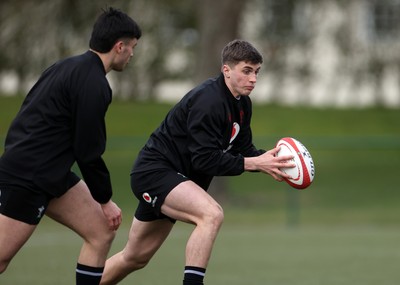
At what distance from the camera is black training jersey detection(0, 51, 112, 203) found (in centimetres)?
673

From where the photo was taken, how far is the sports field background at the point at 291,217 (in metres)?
10.6

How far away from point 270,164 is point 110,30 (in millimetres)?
1511

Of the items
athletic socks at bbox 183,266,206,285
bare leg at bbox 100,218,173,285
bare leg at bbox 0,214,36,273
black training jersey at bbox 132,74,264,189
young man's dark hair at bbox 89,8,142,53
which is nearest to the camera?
bare leg at bbox 0,214,36,273

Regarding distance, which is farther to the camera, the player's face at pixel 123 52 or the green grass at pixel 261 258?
the green grass at pixel 261 258

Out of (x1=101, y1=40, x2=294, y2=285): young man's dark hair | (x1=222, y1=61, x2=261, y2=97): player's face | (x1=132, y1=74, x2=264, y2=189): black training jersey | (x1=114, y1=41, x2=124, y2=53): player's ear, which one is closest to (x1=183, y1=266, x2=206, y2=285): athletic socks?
(x1=101, y1=40, x2=294, y2=285): young man's dark hair

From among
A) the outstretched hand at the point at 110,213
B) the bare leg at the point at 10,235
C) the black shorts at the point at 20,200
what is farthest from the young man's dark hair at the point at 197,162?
the bare leg at the point at 10,235

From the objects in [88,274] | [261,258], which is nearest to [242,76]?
[88,274]

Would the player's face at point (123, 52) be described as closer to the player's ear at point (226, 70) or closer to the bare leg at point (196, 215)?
the player's ear at point (226, 70)

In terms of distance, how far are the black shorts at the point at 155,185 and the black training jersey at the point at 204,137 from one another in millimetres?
62

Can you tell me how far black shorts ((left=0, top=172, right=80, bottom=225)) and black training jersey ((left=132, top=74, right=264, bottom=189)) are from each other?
3.42 ft

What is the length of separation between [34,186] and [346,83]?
23243 mm

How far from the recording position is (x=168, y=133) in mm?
7652

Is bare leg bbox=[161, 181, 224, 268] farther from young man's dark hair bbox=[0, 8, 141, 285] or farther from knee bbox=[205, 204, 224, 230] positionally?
young man's dark hair bbox=[0, 8, 141, 285]

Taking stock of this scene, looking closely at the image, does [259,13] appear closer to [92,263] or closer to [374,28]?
[374,28]
